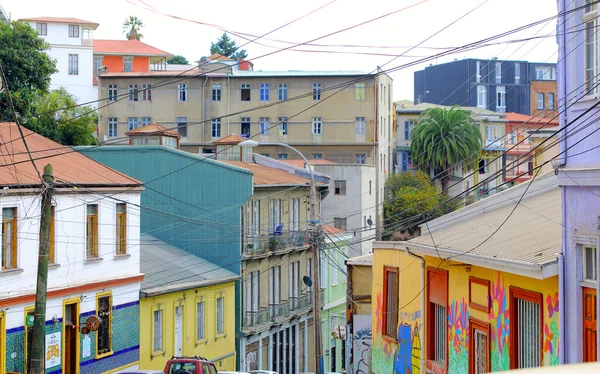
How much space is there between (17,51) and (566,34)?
3869 cm

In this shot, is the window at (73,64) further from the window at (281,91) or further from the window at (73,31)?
the window at (281,91)

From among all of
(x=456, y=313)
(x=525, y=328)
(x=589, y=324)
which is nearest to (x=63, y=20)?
(x=456, y=313)

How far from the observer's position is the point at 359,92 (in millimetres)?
72812

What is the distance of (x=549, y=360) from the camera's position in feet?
44.8

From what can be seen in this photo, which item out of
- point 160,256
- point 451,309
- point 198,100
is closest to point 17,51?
point 160,256

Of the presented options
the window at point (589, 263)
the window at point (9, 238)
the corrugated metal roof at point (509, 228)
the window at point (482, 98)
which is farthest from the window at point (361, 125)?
the window at point (589, 263)

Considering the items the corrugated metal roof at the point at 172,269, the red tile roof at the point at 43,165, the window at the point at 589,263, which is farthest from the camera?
the corrugated metal roof at the point at 172,269

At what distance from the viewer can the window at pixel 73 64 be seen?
9038 centimetres

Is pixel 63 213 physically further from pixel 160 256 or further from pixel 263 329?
pixel 263 329

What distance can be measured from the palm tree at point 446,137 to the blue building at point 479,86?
2140 centimetres

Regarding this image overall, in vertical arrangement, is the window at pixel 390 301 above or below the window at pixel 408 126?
below

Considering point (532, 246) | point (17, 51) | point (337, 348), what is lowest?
point (337, 348)

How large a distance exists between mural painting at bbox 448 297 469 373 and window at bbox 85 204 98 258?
14.5 metres

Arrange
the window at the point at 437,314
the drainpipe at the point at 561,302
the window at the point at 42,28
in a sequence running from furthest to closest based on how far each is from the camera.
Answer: the window at the point at 42,28 → the window at the point at 437,314 → the drainpipe at the point at 561,302
